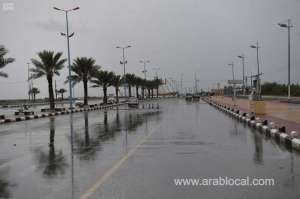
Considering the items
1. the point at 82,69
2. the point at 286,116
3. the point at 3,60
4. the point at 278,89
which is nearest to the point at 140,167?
the point at 286,116

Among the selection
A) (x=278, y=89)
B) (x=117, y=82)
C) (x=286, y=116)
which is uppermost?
(x=117, y=82)

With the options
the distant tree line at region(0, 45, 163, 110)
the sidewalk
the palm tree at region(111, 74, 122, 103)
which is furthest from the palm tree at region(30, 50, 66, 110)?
the palm tree at region(111, 74, 122, 103)

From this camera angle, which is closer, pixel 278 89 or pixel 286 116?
pixel 286 116

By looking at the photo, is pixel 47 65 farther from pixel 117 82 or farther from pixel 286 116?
pixel 117 82

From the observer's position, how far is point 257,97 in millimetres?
35094

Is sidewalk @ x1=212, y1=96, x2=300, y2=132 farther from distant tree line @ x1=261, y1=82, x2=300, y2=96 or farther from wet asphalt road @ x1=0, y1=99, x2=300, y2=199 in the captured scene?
distant tree line @ x1=261, y1=82, x2=300, y2=96

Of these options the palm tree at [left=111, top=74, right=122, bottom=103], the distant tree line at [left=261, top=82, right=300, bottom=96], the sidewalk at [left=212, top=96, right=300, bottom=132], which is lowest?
the sidewalk at [left=212, top=96, right=300, bottom=132]

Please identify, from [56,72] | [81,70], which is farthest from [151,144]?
[81,70]

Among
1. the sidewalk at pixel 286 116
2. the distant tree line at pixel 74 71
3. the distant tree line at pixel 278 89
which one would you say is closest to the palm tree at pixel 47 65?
the distant tree line at pixel 74 71

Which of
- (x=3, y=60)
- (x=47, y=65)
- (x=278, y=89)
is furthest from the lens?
(x=278, y=89)

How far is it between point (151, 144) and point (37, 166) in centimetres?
523

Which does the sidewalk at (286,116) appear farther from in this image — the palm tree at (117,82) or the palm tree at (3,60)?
the palm tree at (117,82)

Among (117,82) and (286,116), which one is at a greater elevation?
(117,82)

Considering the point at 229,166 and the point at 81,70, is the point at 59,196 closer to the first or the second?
the point at 229,166
